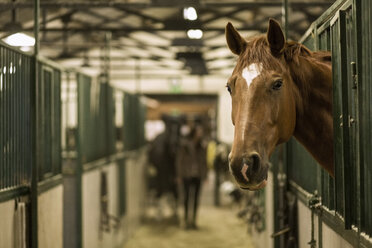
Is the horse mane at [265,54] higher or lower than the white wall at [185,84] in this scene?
lower

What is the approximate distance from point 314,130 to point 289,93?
0.23 meters

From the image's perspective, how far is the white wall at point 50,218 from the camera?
316cm

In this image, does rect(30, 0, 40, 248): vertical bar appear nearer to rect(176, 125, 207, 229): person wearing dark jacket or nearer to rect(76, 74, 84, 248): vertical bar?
rect(76, 74, 84, 248): vertical bar

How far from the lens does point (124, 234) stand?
6.21m

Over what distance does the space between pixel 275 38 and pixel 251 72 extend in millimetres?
186

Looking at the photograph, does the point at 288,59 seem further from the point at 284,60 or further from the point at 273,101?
the point at 273,101

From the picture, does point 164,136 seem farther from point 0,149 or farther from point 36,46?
point 0,149

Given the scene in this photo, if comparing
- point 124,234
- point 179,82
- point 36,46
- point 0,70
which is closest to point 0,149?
point 0,70

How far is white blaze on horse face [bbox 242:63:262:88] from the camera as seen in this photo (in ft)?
6.25

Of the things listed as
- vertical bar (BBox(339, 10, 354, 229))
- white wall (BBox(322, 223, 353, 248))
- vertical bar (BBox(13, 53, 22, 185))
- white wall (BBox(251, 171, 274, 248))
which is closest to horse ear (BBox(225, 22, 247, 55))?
vertical bar (BBox(339, 10, 354, 229))

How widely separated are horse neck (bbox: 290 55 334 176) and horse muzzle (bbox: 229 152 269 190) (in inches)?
16.6

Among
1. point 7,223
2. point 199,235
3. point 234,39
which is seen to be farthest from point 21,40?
point 199,235

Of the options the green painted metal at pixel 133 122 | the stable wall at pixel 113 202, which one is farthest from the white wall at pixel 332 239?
the green painted metal at pixel 133 122

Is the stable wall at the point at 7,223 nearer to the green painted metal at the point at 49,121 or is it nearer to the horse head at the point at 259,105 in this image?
the green painted metal at the point at 49,121
